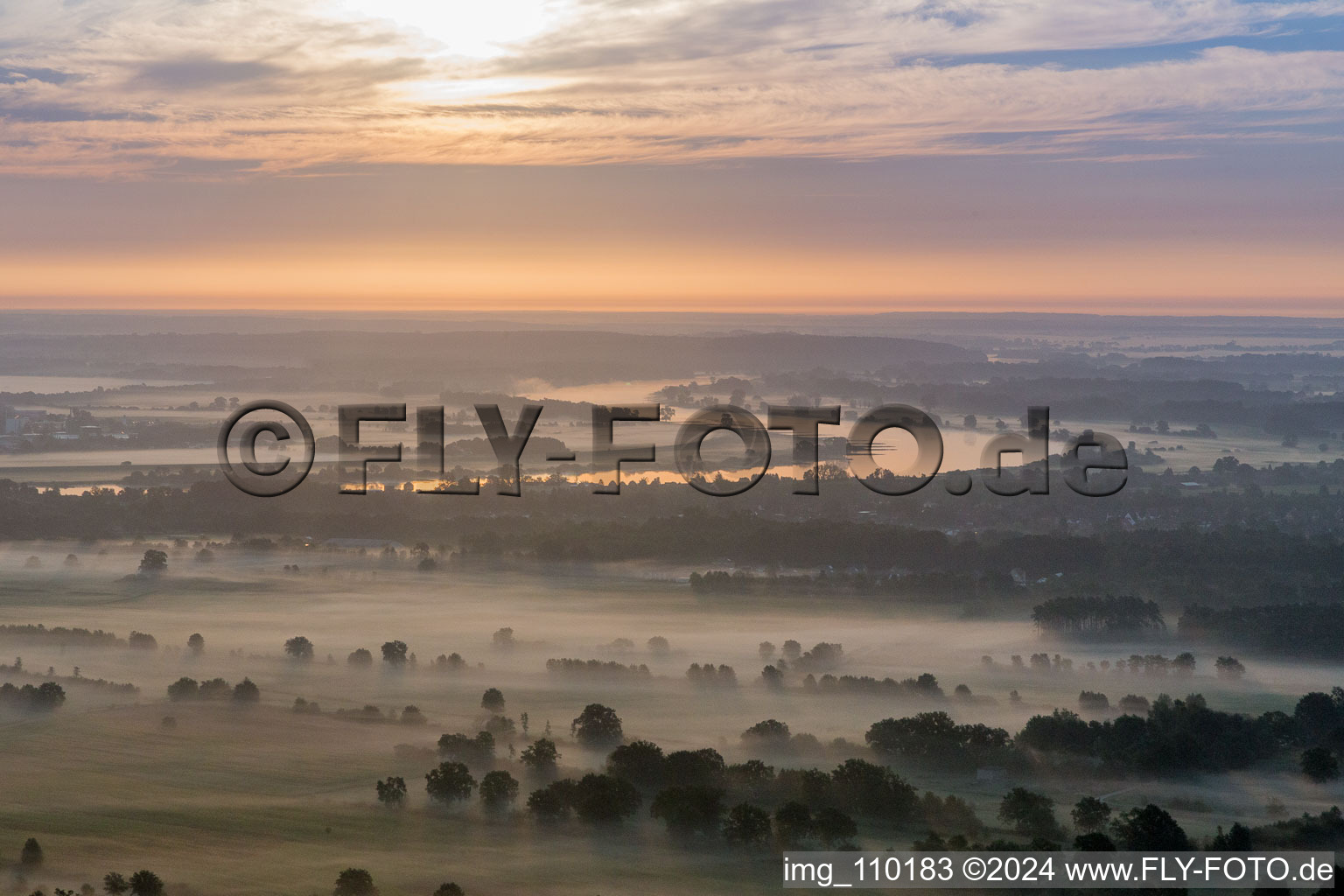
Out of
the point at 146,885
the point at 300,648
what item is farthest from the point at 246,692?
the point at 146,885

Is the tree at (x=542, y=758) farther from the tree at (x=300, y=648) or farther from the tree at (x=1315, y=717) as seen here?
the tree at (x=1315, y=717)

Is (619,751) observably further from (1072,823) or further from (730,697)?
(1072,823)

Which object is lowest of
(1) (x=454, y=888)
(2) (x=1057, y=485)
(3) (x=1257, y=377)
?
(1) (x=454, y=888)

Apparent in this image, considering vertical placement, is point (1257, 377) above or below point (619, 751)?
above

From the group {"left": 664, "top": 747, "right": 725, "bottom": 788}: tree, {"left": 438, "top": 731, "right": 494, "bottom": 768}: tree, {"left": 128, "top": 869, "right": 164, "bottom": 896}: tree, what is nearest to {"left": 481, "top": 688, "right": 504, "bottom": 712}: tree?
{"left": 438, "top": 731, "right": 494, "bottom": 768}: tree

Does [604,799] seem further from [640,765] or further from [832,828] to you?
[832,828]

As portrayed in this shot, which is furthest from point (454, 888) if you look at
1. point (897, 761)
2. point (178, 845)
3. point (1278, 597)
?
point (1278, 597)

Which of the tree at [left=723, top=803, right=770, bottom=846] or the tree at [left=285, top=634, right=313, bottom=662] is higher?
the tree at [left=285, top=634, right=313, bottom=662]

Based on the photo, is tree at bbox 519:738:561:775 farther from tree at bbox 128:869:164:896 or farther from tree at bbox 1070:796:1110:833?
tree at bbox 1070:796:1110:833
